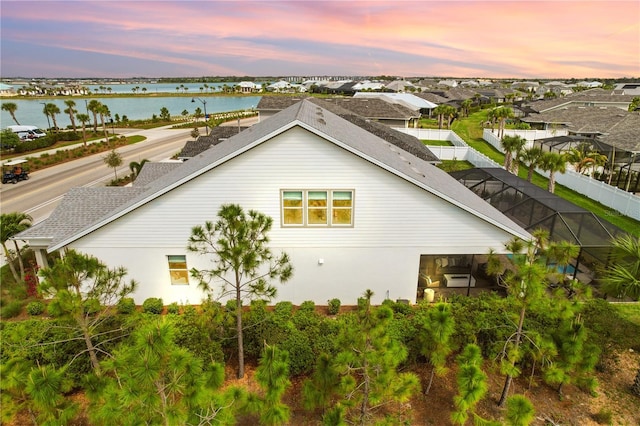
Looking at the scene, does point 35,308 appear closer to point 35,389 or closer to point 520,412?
point 35,389

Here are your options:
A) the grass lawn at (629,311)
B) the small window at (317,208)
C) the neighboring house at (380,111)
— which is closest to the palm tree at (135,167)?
the small window at (317,208)

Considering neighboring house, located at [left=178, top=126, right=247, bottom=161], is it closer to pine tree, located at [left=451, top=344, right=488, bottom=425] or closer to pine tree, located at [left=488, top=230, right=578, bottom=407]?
pine tree, located at [left=488, top=230, right=578, bottom=407]

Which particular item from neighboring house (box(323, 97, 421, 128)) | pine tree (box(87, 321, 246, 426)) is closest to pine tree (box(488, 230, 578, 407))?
pine tree (box(87, 321, 246, 426))

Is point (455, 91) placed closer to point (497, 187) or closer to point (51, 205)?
point (497, 187)

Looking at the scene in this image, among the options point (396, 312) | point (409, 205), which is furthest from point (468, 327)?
point (409, 205)

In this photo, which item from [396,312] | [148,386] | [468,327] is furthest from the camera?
[396,312]

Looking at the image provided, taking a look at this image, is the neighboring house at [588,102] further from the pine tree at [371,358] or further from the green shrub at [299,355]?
the pine tree at [371,358]
